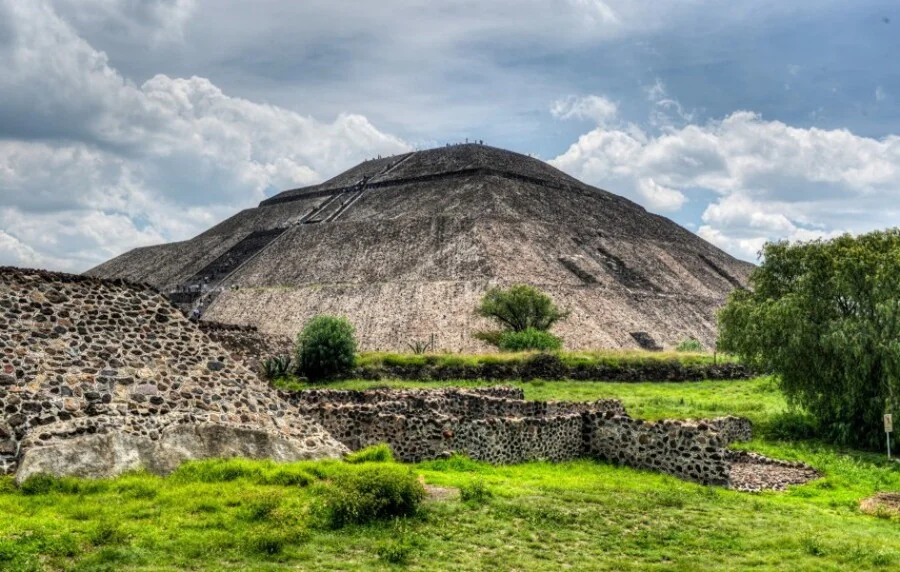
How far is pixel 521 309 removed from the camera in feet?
193

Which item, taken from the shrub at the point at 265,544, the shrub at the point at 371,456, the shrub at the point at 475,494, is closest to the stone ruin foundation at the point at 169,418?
the shrub at the point at 371,456

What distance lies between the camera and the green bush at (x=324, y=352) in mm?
41906

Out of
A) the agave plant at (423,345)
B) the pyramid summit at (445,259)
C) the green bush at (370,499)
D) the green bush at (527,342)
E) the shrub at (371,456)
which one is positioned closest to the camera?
the green bush at (370,499)

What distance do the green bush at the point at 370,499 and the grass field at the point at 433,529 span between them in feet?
0.81

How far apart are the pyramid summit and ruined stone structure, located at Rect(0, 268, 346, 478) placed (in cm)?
4252

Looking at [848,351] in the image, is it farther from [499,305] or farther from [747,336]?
[499,305]

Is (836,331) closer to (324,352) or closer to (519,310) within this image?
(324,352)

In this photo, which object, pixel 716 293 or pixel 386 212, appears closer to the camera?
pixel 716 293

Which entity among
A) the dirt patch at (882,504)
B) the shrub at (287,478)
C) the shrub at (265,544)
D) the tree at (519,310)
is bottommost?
the dirt patch at (882,504)

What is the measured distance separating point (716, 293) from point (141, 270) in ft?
225

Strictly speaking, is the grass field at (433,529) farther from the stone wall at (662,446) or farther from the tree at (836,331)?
the tree at (836,331)

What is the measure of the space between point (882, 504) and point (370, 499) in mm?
11485

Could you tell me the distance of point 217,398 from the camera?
53.0 ft

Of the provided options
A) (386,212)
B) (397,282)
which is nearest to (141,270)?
(386,212)
